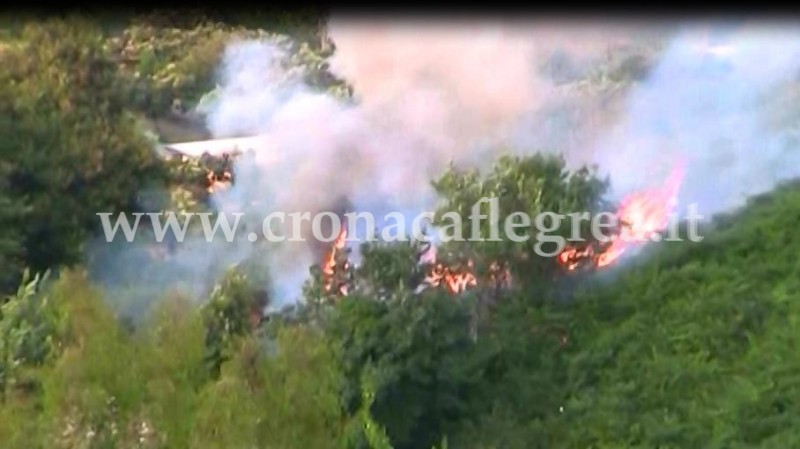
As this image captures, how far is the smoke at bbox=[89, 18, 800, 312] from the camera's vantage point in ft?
7.75

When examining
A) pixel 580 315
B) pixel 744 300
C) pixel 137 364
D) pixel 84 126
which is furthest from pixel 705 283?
pixel 84 126

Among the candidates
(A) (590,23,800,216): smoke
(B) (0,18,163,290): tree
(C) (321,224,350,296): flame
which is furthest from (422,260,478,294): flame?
(B) (0,18,163,290): tree

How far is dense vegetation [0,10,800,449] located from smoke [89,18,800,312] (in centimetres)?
5

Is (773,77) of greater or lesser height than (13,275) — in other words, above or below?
above

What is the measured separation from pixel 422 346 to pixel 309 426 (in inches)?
9.4

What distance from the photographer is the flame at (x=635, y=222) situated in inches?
94.0

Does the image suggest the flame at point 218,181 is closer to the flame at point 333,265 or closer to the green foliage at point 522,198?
the flame at point 333,265

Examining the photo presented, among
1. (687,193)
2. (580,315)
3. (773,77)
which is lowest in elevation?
(580,315)

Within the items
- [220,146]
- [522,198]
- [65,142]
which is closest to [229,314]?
[220,146]

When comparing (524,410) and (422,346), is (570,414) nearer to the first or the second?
(524,410)

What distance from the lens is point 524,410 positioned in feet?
7.85

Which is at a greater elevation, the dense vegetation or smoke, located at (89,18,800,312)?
smoke, located at (89,18,800,312)

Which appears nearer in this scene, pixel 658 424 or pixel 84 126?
pixel 658 424

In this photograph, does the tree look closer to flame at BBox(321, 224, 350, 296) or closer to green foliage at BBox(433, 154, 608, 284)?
flame at BBox(321, 224, 350, 296)
